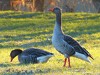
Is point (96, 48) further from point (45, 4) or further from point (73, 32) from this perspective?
point (45, 4)

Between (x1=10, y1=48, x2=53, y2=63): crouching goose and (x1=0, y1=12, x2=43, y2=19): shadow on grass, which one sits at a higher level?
(x1=10, y1=48, x2=53, y2=63): crouching goose

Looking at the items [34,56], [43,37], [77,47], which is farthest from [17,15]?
[77,47]

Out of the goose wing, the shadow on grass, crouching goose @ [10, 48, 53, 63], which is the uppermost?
the goose wing

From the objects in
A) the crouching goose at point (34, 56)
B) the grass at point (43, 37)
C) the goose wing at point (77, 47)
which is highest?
the goose wing at point (77, 47)

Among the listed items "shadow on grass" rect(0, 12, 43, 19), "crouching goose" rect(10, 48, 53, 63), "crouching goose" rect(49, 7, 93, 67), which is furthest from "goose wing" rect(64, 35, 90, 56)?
"shadow on grass" rect(0, 12, 43, 19)

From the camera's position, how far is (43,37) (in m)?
20.5

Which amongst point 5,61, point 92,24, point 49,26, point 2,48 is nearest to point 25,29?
point 49,26

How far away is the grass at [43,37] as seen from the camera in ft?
37.6

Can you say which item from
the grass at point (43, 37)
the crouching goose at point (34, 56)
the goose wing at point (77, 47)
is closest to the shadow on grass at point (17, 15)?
the grass at point (43, 37)

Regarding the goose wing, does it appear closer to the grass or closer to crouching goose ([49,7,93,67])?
crouching goose ([49,7,93,67])

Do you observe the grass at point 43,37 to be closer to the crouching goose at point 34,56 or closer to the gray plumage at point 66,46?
the crouching goose at point 34,56

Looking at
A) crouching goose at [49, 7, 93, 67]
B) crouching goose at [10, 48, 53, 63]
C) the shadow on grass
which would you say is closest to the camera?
crouching goose at [49, 7, 93, 67]

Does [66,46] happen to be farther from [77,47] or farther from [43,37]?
[43,37]

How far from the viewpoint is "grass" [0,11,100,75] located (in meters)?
11.5
